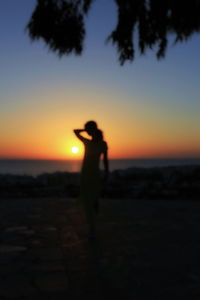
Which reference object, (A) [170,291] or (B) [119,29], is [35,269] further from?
(B) [119,29]

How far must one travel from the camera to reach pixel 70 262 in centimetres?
453

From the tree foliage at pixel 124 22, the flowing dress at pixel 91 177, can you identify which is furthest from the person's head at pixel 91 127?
the tree foliage at pixel 124 22

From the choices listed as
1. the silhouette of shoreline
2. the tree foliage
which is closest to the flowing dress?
the tree foliage

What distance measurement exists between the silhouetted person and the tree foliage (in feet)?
9.69

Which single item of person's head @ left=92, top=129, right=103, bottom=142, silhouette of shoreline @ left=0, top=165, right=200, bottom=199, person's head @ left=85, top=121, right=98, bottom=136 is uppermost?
person's head @ left=85, top=121, right=98, bottom=136

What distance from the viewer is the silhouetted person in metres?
5.95

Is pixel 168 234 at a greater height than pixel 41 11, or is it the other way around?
pixel 41 11

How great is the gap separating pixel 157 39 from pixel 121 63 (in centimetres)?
83

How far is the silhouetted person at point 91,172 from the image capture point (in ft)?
19.5

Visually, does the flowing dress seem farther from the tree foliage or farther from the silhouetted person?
the tree foliage

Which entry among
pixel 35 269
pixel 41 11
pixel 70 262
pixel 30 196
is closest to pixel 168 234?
pixel 70 262

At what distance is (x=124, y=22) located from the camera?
8.31 meters

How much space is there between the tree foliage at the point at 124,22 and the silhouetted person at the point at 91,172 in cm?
295

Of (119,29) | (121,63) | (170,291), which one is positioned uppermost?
(119,29)
